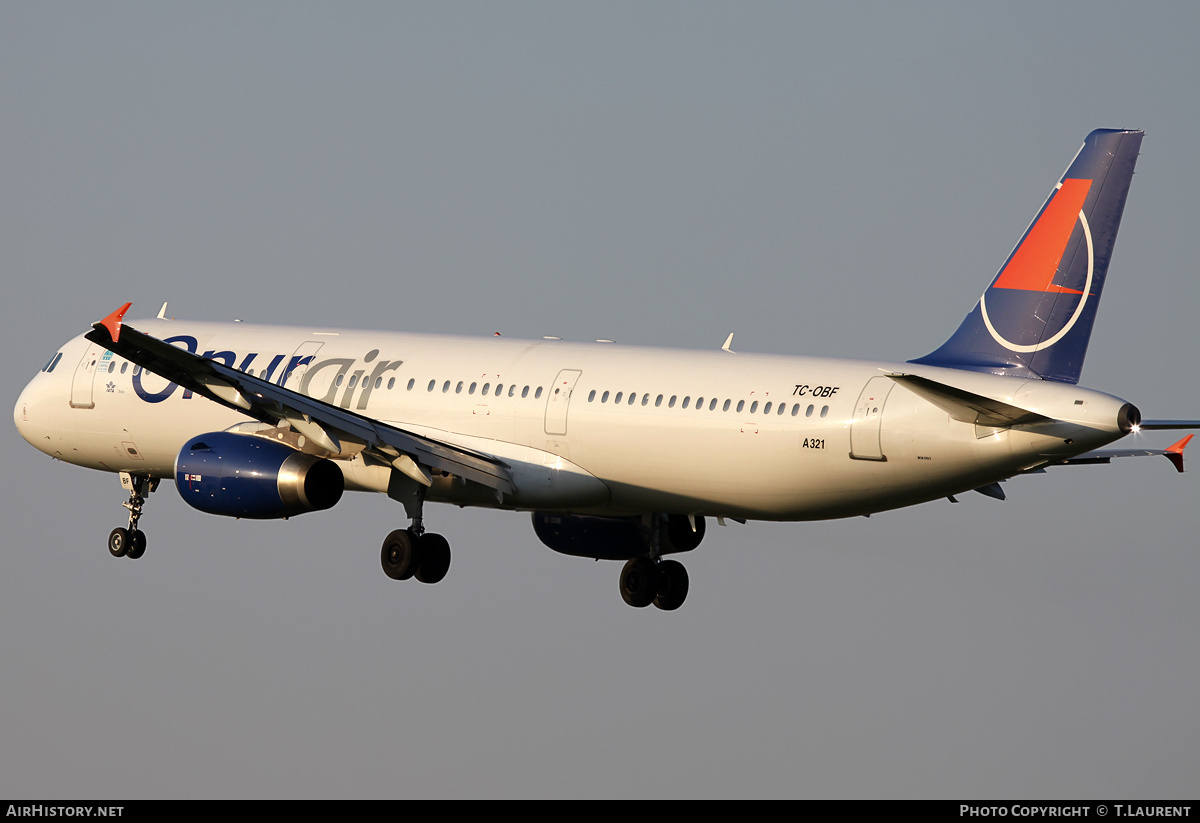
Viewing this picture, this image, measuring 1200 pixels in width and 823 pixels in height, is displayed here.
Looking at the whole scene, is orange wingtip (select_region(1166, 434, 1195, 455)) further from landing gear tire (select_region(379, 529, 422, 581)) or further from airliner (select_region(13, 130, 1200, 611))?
landing gear tire (select_region(379, 529, 422, 581))

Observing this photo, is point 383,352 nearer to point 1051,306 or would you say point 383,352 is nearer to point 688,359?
point 688,359

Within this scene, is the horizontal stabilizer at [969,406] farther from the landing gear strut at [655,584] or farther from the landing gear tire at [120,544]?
the landing gear tire at [120,544]

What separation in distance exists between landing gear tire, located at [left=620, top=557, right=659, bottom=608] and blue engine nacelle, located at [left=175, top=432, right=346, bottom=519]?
27.0 ft

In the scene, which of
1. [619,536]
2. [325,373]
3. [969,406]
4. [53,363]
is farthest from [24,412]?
[969,406]

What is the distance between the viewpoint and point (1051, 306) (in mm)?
37969

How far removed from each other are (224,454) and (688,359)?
9685mm

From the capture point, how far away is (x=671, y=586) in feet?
153

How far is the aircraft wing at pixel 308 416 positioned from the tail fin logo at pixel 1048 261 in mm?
10971

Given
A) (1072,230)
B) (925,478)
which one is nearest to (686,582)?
(925,478)

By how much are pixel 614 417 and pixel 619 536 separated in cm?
604

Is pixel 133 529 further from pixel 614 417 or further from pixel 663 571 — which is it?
pixel 614 417

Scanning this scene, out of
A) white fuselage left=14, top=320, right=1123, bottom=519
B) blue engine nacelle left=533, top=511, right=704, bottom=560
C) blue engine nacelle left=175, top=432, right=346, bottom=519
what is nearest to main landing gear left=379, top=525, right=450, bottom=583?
white fuselage left=14, top=320, right=1123, bottom=519

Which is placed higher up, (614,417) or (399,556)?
(614,417)

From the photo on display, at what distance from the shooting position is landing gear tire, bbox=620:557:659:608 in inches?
1827
